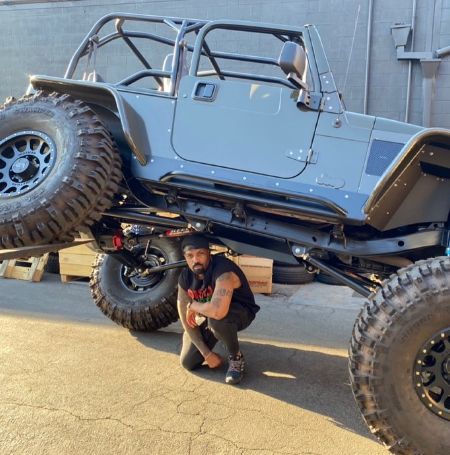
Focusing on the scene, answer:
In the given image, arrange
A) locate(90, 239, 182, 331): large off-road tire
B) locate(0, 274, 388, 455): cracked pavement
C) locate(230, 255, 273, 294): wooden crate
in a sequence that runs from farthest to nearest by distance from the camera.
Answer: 1. locate(230, 255, 273, 294): wooden crate
2. locate(90, 239, 182, 331): large off-road tire
3. locate(0, 274, 388, 455): cracked pavement

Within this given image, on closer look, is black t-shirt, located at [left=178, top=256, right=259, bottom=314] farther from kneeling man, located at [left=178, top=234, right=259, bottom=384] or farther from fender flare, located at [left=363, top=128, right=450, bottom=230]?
fender flare, located at [left=363, top=128, right=450, bottom=230]

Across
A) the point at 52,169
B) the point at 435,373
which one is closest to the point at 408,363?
the point at 435,373

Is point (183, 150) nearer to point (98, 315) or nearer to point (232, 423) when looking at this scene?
point (232, 423)

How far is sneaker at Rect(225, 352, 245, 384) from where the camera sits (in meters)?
3.73

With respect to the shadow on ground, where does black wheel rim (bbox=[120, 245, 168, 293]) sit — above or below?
above

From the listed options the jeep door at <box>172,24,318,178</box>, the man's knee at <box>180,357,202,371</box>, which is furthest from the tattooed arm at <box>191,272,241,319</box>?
the jeep door at <box>172,24,318,178</box>

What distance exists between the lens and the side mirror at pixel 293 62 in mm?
3098

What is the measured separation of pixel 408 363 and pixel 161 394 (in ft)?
5.47

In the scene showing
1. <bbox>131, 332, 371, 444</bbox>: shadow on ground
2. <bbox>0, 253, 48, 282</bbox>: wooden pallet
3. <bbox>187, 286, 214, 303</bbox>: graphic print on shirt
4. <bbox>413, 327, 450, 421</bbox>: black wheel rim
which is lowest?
<bbox>0, 253, 48, 282</bbox>: wooden pallet

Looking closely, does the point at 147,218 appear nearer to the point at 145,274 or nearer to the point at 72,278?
the point at 145,274

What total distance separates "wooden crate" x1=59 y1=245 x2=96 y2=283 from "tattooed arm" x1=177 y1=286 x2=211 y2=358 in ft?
12.0

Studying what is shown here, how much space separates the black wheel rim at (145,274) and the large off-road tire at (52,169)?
161 centimetres

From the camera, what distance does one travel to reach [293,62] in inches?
122

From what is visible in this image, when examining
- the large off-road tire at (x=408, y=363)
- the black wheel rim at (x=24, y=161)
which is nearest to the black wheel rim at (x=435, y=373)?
Answer: the large off-road tire at (x=408, y=363)
